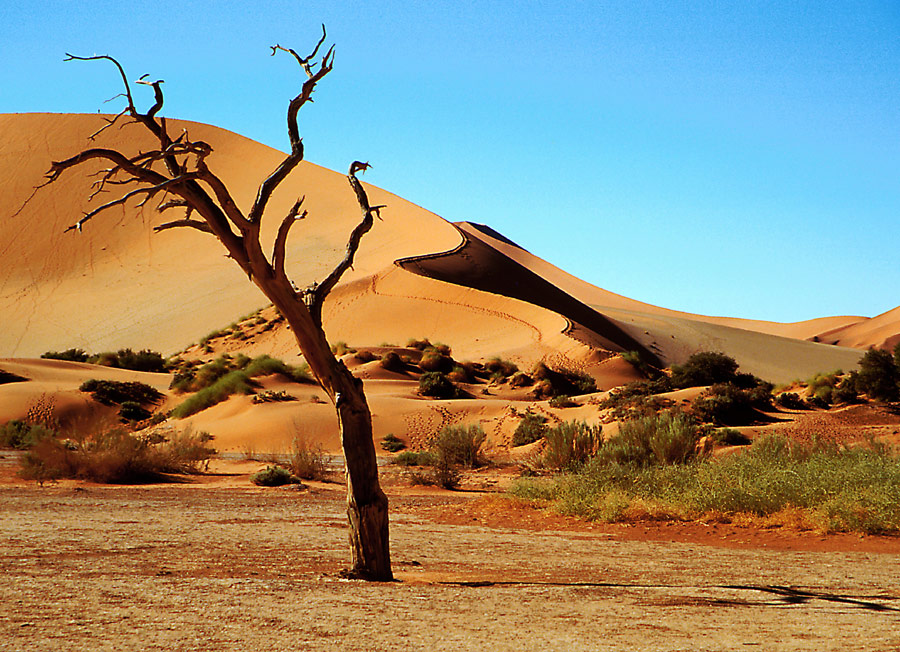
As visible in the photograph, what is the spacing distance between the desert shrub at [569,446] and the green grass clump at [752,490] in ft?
Answer: 13.6

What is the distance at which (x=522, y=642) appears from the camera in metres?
6.20

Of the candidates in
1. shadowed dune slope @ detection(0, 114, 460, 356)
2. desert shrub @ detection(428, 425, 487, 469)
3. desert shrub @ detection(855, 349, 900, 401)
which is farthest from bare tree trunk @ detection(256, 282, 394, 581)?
shadowed dune slope @ detection(0, 114, 460, 356)

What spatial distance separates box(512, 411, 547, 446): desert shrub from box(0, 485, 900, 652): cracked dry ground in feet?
44.4

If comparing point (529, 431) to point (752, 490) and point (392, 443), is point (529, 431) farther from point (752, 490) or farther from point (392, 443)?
point (752, 490)

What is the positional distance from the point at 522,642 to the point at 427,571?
12.2 feet

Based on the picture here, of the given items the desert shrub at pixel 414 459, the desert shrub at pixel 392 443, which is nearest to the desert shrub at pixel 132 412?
the desert shrub at pixel 392 443

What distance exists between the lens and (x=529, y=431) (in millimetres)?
27984

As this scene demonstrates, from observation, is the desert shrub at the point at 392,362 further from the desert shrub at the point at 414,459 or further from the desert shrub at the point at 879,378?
the desert shrub at the point at 879,378

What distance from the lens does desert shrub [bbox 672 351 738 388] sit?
111 ft

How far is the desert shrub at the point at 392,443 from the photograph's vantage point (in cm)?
2848

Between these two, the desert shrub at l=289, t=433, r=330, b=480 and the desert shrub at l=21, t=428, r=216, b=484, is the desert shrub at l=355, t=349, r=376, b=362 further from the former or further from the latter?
the desert shrub at l=21, t=428, r=216, b=484

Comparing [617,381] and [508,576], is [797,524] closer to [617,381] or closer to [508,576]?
[508,576]

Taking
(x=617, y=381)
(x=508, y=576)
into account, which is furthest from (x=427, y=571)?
(x=617, y=381)

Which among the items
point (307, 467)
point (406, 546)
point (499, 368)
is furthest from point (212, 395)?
point (406, 546)
